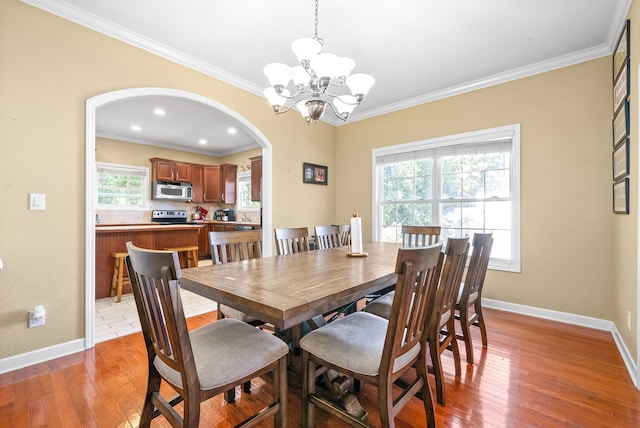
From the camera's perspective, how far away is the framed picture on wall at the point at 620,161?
7.18ft

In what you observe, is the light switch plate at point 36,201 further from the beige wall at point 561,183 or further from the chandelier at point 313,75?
the beige wall at point 561,183

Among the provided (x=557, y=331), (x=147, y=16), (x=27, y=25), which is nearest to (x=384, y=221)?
(x=557, y=331)

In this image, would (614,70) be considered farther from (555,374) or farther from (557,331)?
(555,374)

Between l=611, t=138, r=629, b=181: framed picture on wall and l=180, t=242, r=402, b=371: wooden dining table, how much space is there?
198 centimetres

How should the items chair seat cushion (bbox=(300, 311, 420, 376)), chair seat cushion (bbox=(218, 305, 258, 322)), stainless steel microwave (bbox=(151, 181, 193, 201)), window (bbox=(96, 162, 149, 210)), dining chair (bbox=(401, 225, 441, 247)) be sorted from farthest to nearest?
stainless steel microwave (bbox=(151, 181, 193, 201))
window (bbox=(96, 162, 149, 210))
dining chair (bbox=(401, 225, 441, 247))
chair seat cushion (bbox=(218, 305, 258, 322))
chair seat cushion (bbox=(300, 311, 420, 376))

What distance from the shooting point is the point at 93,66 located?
2375 mm

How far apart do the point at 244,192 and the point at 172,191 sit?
5.19 feet

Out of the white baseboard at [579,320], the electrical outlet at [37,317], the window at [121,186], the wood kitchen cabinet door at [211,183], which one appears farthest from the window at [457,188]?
the window at [121,186]

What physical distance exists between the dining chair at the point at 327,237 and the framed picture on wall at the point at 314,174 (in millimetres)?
1322

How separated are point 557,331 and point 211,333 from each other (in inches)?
120

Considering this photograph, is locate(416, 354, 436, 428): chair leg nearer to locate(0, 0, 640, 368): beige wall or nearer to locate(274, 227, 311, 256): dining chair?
locate(274, 227, 311, 256): dining chair

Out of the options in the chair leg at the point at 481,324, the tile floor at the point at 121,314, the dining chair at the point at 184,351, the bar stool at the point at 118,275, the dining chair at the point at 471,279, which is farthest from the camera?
the bar stool at the point at 118,275

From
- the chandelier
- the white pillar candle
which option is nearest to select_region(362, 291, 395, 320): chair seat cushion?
the white pillar candle

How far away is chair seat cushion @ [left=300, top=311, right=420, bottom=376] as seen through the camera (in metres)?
1.24
